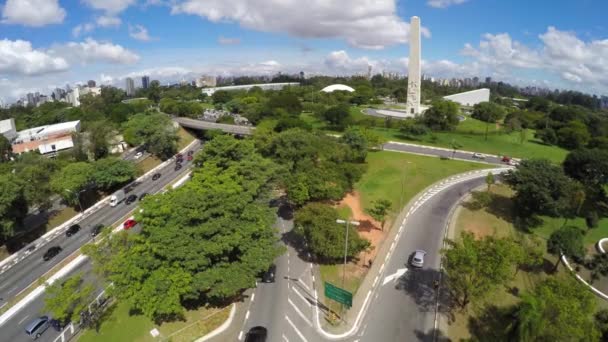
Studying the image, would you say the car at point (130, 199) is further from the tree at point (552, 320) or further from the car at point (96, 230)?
the tree at point (552, 320)

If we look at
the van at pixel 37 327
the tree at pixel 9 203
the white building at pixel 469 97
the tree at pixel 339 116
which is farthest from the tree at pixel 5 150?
the white building at pixel 469 97

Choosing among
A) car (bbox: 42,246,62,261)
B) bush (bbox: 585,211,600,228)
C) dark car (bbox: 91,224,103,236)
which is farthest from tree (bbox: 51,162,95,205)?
bush (bbox: 585,211,600,228)

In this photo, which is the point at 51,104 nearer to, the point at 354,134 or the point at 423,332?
the point at 354,134

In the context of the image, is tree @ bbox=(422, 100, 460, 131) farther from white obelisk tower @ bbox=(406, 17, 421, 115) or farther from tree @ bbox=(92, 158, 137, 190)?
tree @ bbox=(92, 158, 137, 190)

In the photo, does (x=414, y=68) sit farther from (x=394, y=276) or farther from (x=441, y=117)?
(x=394, y=276)

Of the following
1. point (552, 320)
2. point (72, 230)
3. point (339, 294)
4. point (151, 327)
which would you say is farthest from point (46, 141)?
point (552, 320)

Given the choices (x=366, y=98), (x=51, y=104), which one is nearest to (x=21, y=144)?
(x=51, y=104)
